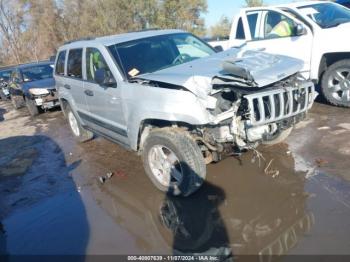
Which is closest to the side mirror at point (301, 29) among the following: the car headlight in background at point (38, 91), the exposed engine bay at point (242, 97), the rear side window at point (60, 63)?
the exposed engine bay at point (242, 97)

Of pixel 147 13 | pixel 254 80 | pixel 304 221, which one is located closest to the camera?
pixel 304 221

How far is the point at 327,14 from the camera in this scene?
7621mm

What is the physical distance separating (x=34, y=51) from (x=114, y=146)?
41.1m

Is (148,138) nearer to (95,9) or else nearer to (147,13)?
(147,13)

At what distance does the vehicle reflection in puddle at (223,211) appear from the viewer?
3.54m

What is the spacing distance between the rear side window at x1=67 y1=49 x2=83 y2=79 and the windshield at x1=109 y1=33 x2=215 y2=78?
46.7 inches

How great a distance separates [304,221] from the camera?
3707mm

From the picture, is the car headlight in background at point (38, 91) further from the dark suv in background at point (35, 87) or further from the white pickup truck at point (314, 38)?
the white pickup truck at point (314, 38)

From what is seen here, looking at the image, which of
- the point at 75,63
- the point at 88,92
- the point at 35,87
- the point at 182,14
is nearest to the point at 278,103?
the point at 88,92

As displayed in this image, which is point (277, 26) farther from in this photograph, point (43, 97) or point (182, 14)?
point (182, 14)

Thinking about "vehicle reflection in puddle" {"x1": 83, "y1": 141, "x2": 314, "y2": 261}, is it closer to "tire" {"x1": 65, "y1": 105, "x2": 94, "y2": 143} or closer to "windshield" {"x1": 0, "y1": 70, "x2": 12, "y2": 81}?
"tire" {"x1": 65, "y1": 105, "x2": 94, "y2": 143}

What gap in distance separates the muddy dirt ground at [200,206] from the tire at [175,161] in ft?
0.60

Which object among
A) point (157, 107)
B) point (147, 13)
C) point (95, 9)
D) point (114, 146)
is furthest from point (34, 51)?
point (157, 107)

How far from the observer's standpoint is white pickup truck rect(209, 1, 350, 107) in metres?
6.91
